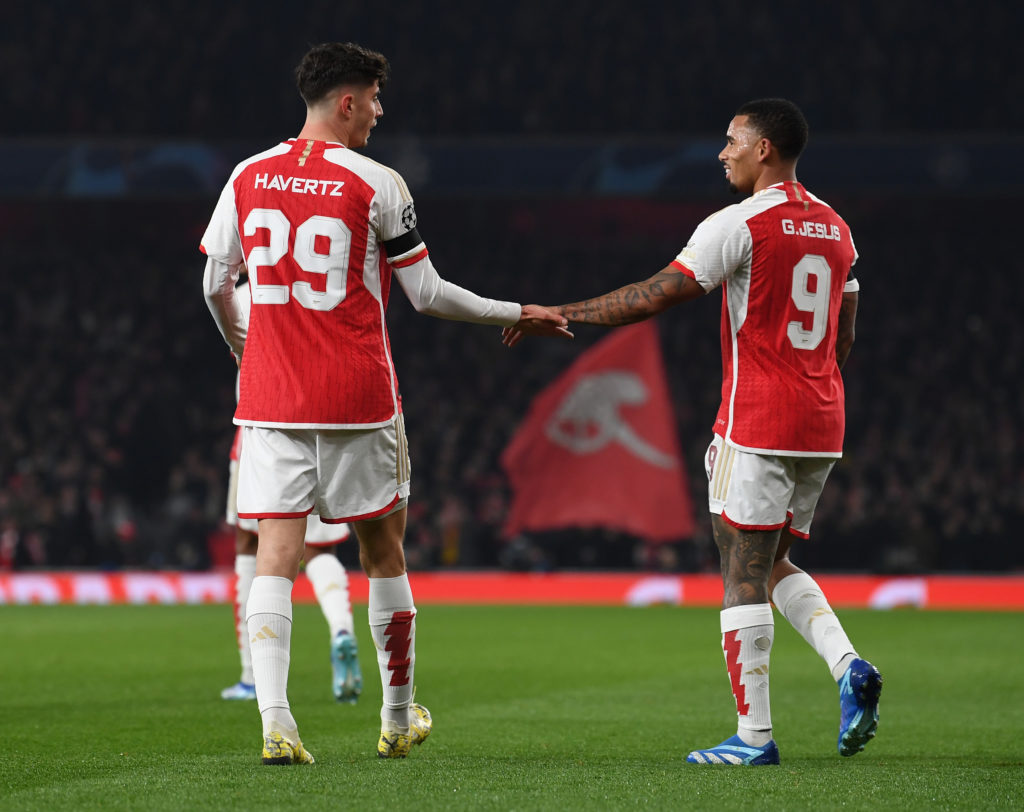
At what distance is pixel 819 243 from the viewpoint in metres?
4.49

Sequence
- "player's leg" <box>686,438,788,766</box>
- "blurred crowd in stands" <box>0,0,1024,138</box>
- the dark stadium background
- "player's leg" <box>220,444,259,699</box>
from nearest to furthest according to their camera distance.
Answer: "player's leg" <box>686,438,788,766</box>
"player's leg" <box>220,444,259,699</box>
the dark stadium background
"blurred crowd in stands" <box>0,0,1024,138</box>

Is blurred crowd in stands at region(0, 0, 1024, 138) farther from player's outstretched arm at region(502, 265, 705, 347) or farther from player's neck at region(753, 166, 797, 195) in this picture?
player's outstretched arm at region(502, 265, 705, 347)

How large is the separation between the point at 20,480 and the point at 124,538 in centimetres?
245

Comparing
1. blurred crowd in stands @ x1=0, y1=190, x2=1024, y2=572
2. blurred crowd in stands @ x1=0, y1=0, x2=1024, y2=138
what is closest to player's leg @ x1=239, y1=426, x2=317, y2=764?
blurred crowd in stands @ x1=0, y1=190, x2=1024, y2=572

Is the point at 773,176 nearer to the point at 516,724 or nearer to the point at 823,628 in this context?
the point at 823,628

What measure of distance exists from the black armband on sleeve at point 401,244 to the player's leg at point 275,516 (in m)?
0.59

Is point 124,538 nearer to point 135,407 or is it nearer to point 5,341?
point 135,407

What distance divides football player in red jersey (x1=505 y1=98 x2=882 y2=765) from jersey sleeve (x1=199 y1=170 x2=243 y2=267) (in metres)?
1.04

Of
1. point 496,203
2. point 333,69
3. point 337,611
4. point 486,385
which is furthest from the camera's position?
point 496,203

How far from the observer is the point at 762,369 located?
14.7ft

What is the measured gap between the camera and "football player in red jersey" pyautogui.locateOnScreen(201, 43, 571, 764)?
13.7 ft

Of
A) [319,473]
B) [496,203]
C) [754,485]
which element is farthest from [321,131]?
[496,203]

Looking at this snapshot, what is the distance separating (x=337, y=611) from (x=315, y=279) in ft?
9.81

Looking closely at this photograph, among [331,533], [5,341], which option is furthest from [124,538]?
[331,533]
